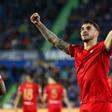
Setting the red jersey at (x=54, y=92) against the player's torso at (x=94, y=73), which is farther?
the red jersey at (x=54, y=92)

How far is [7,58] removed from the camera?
22781 mm

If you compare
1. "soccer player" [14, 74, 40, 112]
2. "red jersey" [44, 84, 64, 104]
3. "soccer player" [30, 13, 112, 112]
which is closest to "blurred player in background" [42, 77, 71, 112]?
"red jersey" [44, 84, 64, 104]

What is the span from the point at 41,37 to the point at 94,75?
A: 17.5 meters

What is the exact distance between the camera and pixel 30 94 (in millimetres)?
14102

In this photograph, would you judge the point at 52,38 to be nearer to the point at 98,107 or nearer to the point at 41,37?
the point at 98,107

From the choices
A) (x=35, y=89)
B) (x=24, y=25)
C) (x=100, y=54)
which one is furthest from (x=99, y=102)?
(x=24, y=25)

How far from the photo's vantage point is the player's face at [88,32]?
22.0ft

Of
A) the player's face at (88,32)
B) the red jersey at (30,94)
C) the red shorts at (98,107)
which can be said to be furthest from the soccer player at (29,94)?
the red shorts at (98,107)

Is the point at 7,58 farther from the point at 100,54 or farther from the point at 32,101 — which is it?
the point at 100,54

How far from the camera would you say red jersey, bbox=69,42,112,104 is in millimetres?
6613

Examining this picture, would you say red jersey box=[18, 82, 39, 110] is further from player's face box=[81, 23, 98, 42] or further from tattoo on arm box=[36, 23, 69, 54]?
player's face box=[81, 23, 98, 42]

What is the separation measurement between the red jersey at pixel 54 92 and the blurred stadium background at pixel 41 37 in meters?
5.16

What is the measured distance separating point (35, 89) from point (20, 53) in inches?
351

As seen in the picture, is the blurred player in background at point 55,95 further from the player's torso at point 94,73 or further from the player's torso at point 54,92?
the player's torso at point 94,73
